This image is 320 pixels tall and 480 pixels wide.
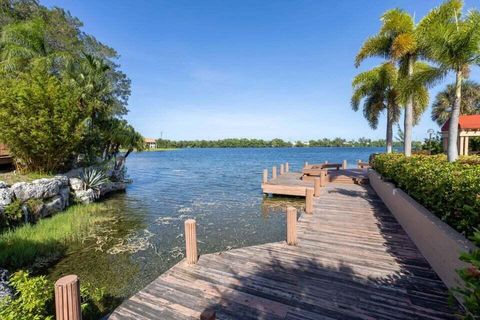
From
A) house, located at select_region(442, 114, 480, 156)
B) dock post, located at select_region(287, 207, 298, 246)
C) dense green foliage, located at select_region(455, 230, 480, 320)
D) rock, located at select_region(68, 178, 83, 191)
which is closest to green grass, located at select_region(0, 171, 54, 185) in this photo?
rock, located at select_region(68, 178, 83, 191)

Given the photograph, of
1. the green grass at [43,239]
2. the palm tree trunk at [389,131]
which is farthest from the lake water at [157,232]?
the palm tree trunk at [389,131]

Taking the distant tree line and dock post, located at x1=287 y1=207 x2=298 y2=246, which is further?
the distant tree line

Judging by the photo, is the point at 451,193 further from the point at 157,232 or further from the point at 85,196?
the point at 85,196

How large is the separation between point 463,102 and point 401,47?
26505 mm

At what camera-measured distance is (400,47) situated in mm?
12852

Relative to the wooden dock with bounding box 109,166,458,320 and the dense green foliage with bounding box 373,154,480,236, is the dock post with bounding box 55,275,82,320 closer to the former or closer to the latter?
the wooden dock with bounding box 109,166,458,320

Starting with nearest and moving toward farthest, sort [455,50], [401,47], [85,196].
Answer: [455,50], [401,47], [85,196]

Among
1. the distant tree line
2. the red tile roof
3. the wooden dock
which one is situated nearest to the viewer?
the wooden dock

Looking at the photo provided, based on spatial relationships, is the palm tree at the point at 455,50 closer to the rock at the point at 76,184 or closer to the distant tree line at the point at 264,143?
the rock at the point at 76,184

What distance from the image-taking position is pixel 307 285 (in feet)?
14.3

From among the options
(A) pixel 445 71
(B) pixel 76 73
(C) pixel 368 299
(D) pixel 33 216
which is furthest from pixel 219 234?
(B) pixel 76 73

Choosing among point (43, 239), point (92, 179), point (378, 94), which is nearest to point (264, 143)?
point (378, 94)

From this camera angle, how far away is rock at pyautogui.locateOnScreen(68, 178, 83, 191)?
44.9 ft

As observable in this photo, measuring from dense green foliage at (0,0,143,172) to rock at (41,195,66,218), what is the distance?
2.56 metres
